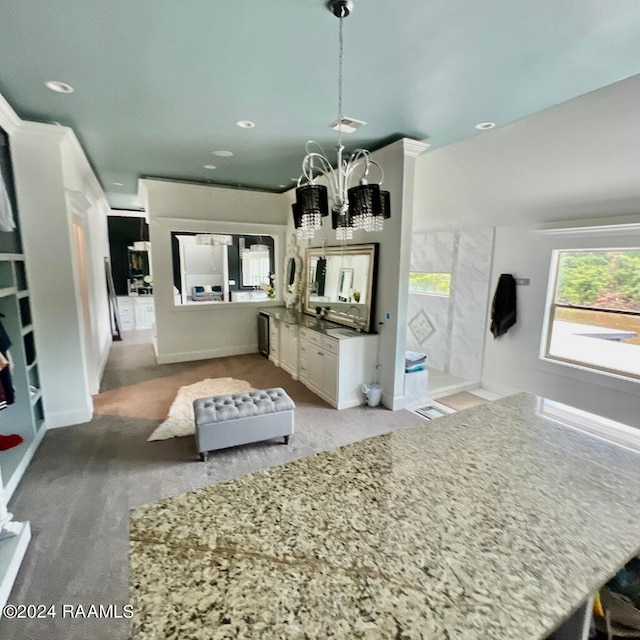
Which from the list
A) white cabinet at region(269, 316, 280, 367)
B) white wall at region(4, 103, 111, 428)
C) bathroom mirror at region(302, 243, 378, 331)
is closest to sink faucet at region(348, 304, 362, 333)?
bathroom mirror at region(302, 243, 378, 331)

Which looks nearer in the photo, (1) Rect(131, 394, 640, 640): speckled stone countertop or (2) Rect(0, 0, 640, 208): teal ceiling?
(1) Rect(131, 394, 640, 640): speckled stone countertop

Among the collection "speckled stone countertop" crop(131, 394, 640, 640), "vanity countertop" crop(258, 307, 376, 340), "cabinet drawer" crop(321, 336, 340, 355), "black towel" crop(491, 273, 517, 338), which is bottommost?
"cabinet drawer" crop(321, 336, 340, 355)

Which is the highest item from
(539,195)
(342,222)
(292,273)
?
(539,195)

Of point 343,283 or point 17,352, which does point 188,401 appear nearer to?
point 17,352

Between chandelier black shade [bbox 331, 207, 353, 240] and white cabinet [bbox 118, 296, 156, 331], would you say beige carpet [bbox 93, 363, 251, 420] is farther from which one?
white cabinet [bbox 118, 296, 156, 331]

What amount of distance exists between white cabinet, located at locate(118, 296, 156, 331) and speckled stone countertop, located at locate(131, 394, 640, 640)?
8.18 m

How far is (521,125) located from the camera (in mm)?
3104

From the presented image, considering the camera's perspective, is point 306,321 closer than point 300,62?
No

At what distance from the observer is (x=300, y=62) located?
2.17 metres

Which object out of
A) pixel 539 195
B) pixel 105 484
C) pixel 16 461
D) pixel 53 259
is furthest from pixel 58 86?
pixel 539 195

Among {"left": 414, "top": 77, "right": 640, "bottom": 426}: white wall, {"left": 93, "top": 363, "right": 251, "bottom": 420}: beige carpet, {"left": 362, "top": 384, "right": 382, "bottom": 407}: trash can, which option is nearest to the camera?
{"left": 414, "top": 77, "right": 640, "bottom": 426}: white wall

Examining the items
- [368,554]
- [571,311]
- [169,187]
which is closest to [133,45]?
[368,554]

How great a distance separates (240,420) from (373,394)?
5.79 ft

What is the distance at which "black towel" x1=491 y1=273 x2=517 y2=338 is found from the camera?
4621 millimetres
